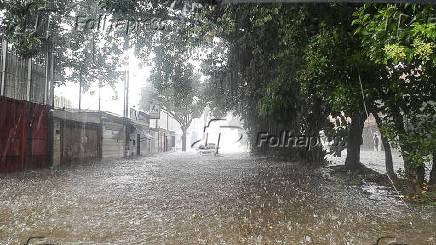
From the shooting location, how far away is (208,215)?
23.8ft

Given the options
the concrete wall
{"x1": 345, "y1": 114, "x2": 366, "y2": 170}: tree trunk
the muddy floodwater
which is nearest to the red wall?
the muddy floodwater

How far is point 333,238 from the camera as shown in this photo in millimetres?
5590

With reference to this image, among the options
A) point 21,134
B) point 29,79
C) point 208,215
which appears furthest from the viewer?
point 29,79

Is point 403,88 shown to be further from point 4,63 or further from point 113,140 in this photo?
point 113,140

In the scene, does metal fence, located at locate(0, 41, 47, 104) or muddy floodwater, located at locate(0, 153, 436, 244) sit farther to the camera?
metal fence, located at locate(0, 41, 47, 104)

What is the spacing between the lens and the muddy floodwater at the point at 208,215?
5613mm

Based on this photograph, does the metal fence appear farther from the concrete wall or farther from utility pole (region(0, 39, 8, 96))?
the concrete wall

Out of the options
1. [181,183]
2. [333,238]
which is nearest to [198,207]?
[333,238]

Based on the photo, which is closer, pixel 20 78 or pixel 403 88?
pixel 403 88

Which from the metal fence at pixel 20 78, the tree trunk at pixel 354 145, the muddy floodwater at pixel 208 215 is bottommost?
the muddy floodwater at pixel 208 215

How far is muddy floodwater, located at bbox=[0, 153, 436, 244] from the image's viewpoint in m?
5.61

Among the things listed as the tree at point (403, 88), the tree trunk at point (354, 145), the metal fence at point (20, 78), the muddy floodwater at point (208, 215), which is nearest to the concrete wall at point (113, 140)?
the metal fence at point (20, 78)

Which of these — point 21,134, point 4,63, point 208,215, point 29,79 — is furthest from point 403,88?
point 29,79

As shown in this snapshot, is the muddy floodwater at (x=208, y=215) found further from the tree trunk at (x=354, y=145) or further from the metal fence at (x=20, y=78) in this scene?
the metal fence at (x=20, y=78)
